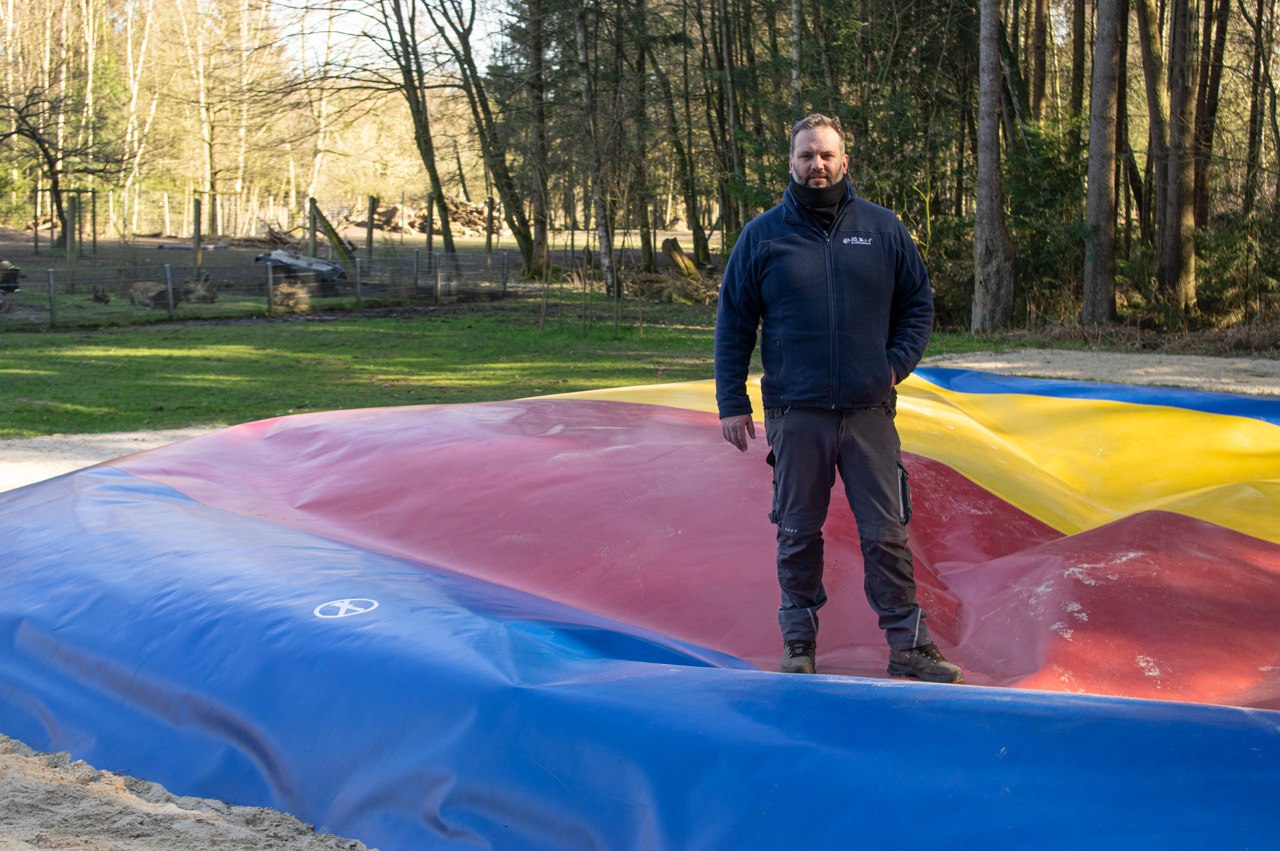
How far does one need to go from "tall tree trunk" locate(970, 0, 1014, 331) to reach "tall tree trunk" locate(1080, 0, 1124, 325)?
1.06 meters

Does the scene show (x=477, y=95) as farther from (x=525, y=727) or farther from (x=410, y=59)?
(x=525, y=727)

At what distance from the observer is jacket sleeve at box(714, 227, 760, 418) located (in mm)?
3291

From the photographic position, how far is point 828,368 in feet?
10.5

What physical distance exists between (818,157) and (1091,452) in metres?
3.23

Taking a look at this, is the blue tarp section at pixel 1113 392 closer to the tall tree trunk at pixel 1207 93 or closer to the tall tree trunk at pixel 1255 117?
the tall tree trunk at pixel 1255 117

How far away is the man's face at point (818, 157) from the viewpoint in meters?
3.15

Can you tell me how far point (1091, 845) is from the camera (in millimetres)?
1966

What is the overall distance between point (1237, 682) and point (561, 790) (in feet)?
6.31

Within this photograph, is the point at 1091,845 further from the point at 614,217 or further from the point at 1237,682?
the point at 614,217

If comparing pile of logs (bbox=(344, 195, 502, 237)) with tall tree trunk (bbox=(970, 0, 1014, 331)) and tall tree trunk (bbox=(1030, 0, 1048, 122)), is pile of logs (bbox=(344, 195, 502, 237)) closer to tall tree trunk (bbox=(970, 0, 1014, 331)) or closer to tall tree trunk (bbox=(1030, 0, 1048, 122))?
tall tree trunk (bbox=(1030, 0, 1048, 122))

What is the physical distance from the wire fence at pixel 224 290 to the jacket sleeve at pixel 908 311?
1646 centimetres

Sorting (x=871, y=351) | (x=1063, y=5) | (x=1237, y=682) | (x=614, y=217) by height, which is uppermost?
(x=1063, y=5)

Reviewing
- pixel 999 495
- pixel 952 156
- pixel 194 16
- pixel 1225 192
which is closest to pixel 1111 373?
pixel 999 495

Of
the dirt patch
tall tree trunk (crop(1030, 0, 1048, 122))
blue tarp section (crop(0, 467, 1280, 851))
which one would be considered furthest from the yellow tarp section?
tall tree trunk (crop(1030, 0, 1048, 122))
